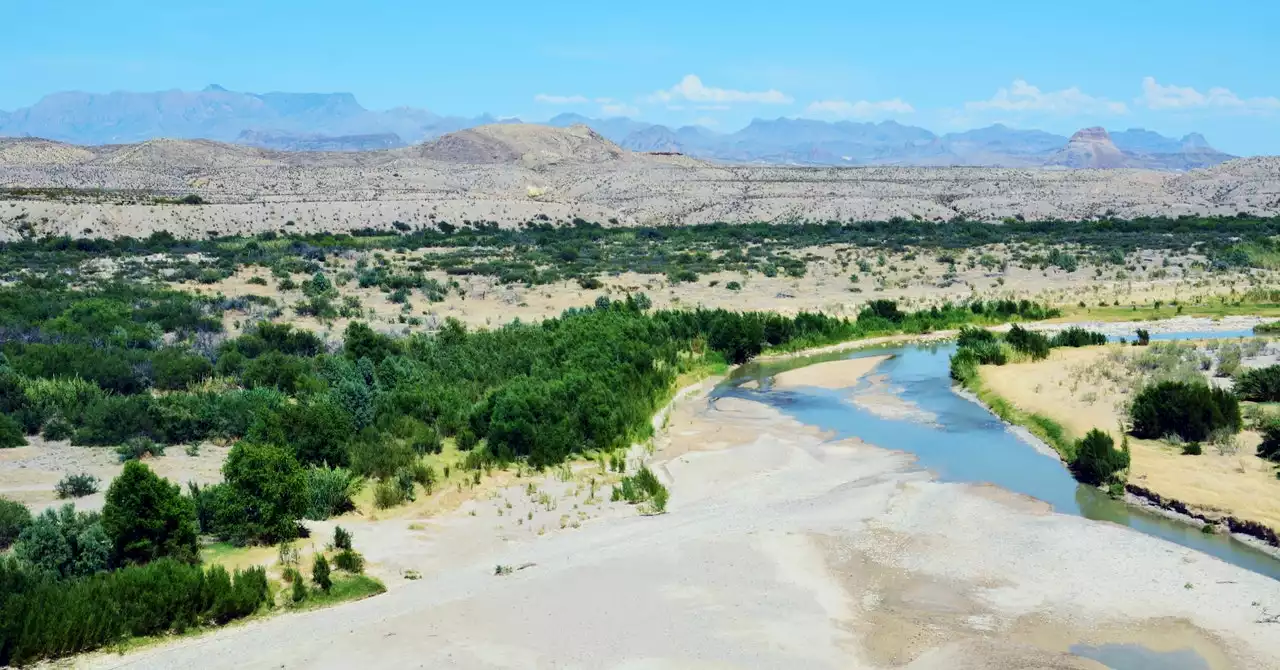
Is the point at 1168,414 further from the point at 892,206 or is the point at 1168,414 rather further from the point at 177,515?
the point at 892,206

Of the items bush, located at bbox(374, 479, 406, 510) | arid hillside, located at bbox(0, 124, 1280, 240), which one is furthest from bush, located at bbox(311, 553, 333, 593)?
arid hillside, located at bbox(0, 124, 1280, 240)

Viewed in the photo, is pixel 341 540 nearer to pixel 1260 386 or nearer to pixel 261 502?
pixel 261 502

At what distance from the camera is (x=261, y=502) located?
49.9 feet

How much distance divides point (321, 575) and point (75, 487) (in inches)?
232

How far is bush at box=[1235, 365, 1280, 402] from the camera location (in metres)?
24.9

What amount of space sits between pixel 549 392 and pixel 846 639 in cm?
1172

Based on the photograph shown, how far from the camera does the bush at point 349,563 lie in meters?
14.6

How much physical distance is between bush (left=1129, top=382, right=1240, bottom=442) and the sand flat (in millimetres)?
9141

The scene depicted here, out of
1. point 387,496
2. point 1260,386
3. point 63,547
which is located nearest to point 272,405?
point 387,496

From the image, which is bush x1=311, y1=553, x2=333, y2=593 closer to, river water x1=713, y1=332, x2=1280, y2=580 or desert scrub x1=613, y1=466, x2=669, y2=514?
desert scrub x1=613, y1=466, x2=669, y2=514

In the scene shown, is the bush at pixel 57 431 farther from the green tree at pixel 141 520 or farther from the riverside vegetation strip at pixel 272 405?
the green tree at pixel 141 520

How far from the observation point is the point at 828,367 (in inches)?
1304

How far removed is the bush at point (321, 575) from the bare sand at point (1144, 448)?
45.1ft

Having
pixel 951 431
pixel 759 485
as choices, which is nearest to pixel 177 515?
pixel 759 485
